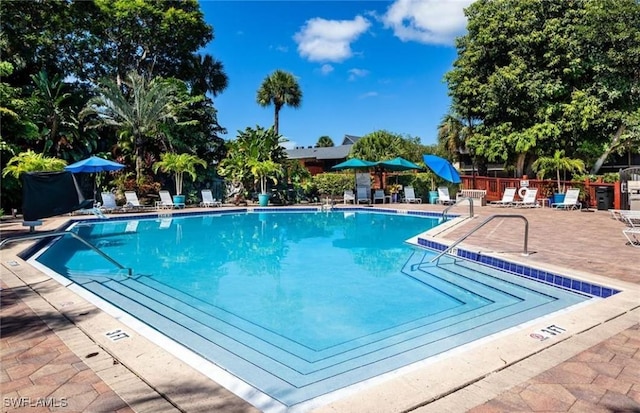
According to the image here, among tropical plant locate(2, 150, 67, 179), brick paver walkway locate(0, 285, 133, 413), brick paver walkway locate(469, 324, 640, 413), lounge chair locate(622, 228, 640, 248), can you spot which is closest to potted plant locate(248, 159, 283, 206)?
tropical plant locate(2, 150, 67, 179)

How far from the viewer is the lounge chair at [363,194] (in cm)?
2219

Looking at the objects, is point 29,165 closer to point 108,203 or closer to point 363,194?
point 108,203

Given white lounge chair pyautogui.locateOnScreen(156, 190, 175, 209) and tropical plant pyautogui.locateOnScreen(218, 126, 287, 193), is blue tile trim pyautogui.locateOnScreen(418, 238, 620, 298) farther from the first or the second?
white lounge chair pyautogui.locateOnScreen(156, 190, 175, 209)

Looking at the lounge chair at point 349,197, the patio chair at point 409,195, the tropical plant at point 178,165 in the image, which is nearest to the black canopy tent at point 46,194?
the tropical plant at point 178,165

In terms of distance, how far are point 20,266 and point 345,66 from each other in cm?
2753

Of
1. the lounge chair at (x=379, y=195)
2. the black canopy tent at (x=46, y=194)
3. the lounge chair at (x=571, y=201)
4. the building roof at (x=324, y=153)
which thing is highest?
the building roof at (x=324, y=153)

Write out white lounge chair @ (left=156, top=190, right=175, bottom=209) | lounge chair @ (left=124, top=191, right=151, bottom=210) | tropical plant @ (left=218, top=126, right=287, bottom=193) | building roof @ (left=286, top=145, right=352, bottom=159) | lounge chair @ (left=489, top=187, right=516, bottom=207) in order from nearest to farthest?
lounge chair @ (left=124, top=191, right=151, bottom=210) → white lounge chair @ (left=156, top=190, right=175, bottom=209) → lounge chair @ (left=489, top=187, right=516, bottom=207) → tropical plant @ (left=218, top=126, right=287, bottom=193) → building roof @ (left=286, top=145, right=352, bottom=159)

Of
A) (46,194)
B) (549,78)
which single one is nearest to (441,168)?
(549,78)

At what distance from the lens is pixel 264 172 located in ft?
66.4

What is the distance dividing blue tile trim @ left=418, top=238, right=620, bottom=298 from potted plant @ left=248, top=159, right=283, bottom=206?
13230 millimetres

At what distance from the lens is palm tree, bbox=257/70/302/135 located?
32344 millimetres

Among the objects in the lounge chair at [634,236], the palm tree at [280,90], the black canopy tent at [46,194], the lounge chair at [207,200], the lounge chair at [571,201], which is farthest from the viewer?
the palm tree at [280,90]

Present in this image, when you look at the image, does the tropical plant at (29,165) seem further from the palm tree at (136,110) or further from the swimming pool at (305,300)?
the swimming pool at (305,300)

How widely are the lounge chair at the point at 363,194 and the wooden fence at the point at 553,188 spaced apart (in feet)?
17.9
